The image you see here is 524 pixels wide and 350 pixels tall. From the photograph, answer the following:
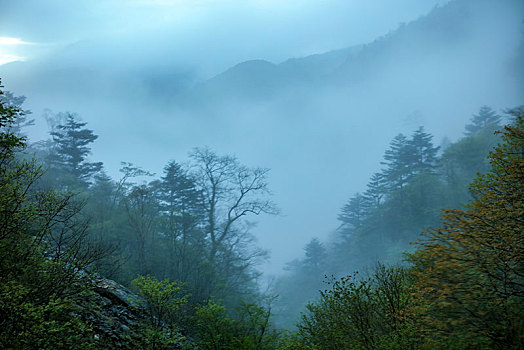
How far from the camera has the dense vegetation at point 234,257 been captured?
5.31 metres

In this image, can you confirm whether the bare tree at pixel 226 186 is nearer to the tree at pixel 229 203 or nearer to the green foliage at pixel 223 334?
the tree at pixel 229 203

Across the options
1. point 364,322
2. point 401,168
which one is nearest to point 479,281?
point 364,322

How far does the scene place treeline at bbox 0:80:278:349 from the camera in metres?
5.88

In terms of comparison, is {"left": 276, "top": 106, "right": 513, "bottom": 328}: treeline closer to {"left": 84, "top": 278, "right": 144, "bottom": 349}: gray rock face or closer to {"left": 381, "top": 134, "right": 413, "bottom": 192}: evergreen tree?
{"left": 381, "top": 134, "right": 413, "bottom": 192}: evergreen tree

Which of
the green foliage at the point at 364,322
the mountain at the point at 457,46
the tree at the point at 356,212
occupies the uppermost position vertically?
the mountain at the point at 457,46

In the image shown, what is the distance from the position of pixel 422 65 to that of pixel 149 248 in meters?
209

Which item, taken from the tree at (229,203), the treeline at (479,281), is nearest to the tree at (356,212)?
the tree at (229,203)

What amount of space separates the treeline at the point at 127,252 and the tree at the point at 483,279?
513cm

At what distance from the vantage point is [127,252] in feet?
66.1

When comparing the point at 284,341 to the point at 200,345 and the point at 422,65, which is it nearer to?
the point at 200,345

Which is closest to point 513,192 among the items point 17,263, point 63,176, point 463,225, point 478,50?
point 463,225

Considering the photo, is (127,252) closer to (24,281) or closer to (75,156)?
(24,281)

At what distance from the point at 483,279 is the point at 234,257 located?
67.9ft

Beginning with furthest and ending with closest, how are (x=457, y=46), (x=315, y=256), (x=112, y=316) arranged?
(x=457, y=46), (x=315, y=256), (x=112, y=316)
